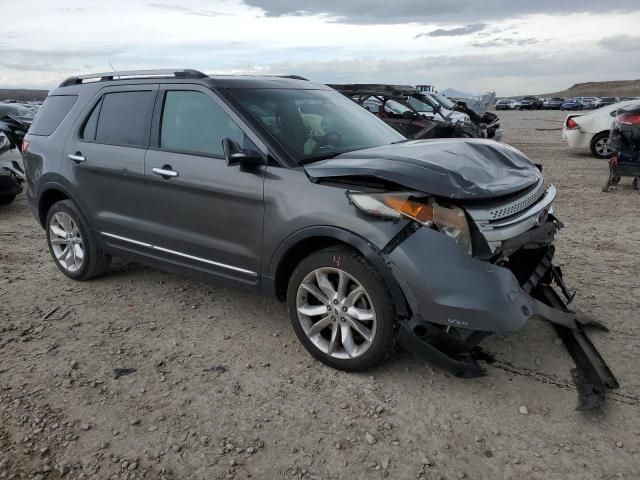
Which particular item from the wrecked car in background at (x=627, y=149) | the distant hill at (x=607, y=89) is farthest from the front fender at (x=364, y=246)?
the distant hill at (x=607, y=89)

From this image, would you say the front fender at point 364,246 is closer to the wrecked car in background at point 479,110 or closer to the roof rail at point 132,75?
the roof rail at point 132,75

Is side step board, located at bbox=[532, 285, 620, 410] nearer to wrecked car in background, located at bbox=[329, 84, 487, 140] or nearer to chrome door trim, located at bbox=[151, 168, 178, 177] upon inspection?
chrome door trim, located at bbox=[151, 168, 178, 177]

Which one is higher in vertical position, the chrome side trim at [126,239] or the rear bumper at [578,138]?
the chrome side trim at [126,239]

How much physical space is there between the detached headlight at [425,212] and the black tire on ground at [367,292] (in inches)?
12.7

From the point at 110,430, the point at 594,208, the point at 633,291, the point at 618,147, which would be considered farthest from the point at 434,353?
the point at 618,147

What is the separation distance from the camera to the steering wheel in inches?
148

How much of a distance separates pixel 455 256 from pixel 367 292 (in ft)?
1.78

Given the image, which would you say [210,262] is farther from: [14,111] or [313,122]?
[14,111]

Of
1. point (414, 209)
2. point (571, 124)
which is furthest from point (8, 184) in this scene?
point (571, 124)

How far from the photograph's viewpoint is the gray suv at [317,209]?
2955 mm

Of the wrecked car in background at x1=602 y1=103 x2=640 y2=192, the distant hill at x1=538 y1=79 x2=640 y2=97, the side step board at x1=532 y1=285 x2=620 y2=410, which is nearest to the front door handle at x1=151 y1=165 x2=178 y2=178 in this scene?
the side step board at x1=532 y1=285 x2=620 y2=410

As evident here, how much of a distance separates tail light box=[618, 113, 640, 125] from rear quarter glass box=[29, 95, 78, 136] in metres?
8.20

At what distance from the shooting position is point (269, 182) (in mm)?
3439

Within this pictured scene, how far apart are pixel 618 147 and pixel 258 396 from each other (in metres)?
8.04
